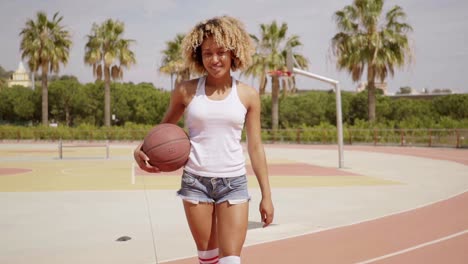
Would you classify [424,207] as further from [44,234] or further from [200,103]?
[200,103]

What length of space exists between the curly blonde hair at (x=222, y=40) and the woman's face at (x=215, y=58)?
0.12 feet

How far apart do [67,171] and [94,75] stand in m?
28.9

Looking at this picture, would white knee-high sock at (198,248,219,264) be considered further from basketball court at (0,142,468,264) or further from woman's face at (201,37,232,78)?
basketball court at (0,142,468,264)

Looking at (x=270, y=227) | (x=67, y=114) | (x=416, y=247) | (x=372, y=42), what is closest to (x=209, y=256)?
(x=416, y=247)

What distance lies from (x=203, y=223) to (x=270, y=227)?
177 inches

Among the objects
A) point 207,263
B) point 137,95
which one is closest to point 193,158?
→ point 207,263

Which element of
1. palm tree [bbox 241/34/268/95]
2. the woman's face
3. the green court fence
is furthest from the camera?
palm tree [bbox 241/34/268/95]

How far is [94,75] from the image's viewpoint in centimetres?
4450

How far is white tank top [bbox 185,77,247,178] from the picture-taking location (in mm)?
3039

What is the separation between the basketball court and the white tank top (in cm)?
273

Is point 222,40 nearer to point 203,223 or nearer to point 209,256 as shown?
point 203,223

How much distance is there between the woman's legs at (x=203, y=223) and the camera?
10.1 feet

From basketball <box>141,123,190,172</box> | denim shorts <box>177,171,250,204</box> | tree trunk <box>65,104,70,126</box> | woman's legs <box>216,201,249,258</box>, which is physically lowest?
woman's legs <box>216,201,249,258</box>

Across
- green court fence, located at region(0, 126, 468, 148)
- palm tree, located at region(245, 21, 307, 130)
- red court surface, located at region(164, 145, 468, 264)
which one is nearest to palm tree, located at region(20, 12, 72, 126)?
green court fence, located at region(0, 126, 468, 148)
